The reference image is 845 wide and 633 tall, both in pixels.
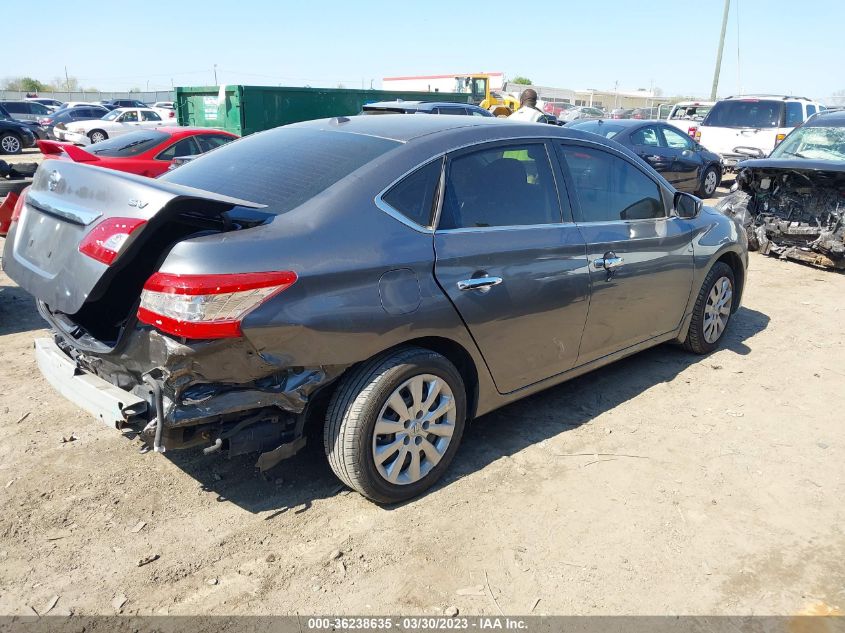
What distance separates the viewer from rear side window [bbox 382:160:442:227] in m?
3.10

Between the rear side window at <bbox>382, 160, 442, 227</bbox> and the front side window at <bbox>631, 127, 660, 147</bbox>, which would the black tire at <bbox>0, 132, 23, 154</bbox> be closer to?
the front side window at <bbox>631, 127, 660, 147</bbox>

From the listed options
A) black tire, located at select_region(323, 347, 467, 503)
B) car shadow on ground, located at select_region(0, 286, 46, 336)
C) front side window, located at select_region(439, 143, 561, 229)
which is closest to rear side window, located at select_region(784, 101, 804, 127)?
front side window, located at select_region(439, 143, 561, 229)

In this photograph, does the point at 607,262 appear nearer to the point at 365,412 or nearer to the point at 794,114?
the point at 365,412

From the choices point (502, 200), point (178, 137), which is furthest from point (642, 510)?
point (178, 137)

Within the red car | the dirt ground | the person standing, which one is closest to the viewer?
the dirt ground

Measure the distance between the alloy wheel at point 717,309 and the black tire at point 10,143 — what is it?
75.1 feet

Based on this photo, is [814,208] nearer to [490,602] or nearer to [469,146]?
[469,146]

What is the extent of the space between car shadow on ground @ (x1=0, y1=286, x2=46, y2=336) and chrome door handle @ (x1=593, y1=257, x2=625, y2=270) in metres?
4.38

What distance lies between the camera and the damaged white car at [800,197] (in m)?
8.09

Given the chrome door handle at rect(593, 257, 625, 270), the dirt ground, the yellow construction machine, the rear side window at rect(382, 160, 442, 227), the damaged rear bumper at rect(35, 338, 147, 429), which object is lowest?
the dirt ground

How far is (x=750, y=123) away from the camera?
14.4 metres

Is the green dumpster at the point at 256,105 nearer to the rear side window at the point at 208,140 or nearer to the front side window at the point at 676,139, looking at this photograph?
the rear side window at the point at 208,140

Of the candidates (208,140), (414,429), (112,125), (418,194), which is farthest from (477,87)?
(414,429)

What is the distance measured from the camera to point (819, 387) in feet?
15.8
